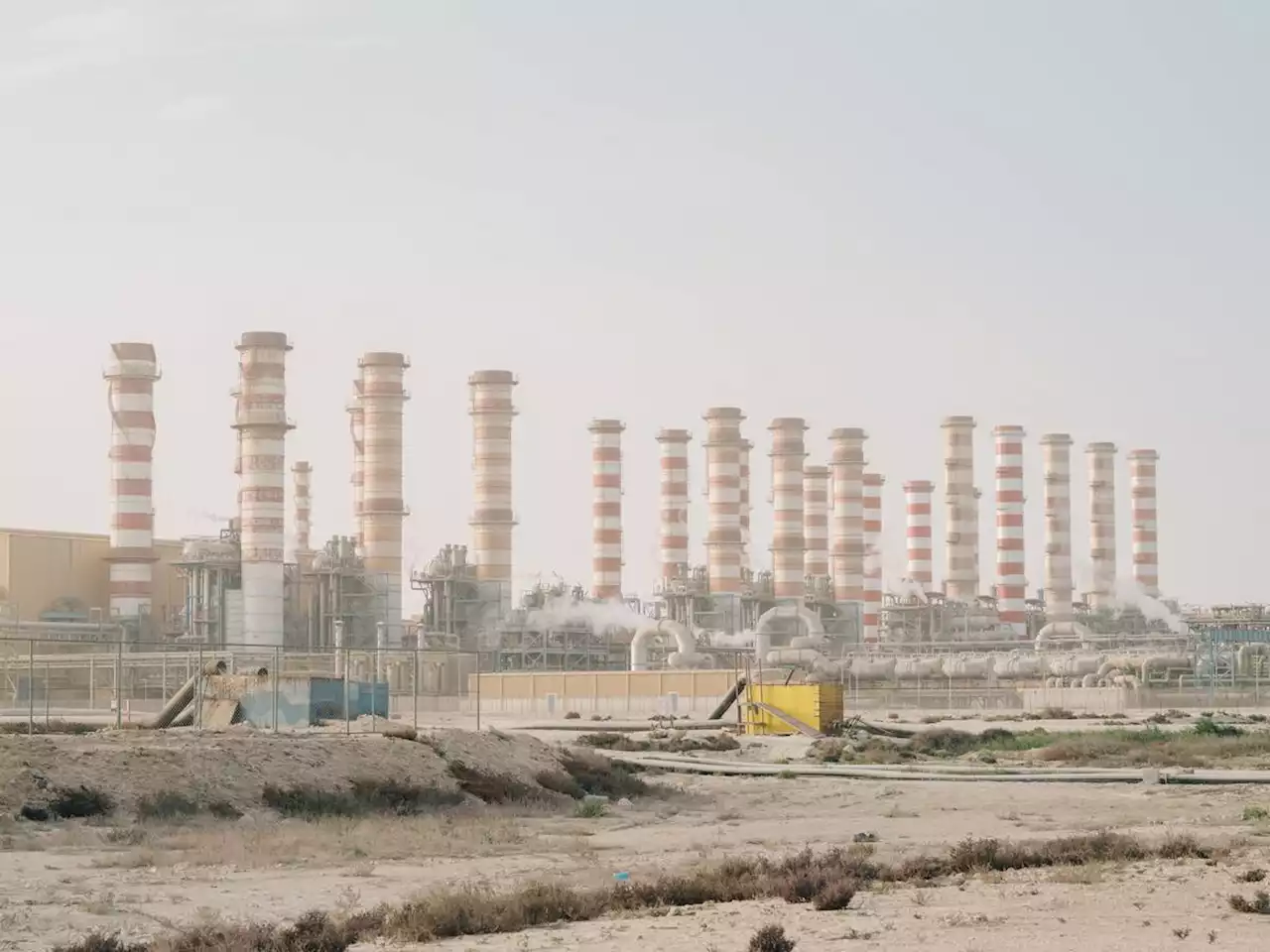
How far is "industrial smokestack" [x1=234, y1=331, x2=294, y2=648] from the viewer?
70.6 m

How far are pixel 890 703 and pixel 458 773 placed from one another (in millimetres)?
41317

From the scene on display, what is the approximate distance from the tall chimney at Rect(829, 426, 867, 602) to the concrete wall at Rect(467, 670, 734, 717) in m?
33.8

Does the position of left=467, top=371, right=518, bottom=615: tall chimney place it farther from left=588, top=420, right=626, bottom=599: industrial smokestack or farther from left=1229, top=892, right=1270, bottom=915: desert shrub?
left=1229, top=892, right=1270, bottom=915: desert shrub

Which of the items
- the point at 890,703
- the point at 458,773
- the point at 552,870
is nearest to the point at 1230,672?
the point at 890,703

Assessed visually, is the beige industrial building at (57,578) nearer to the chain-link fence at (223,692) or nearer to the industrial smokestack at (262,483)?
the industrial smokestack at (262,483)

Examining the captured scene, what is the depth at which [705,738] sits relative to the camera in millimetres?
41375

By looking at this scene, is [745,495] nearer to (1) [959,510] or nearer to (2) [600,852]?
(1) [959,510]

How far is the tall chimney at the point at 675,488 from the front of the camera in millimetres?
93938

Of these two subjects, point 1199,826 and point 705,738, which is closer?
point 1199,826

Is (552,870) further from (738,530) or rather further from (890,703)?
(738,530)

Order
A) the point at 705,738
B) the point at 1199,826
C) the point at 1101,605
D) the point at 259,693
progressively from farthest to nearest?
1. the point at 1101,605
2. the point at 705,738
3. the point at 259,693
4. the point at 1199,826

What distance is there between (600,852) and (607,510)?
70.5m

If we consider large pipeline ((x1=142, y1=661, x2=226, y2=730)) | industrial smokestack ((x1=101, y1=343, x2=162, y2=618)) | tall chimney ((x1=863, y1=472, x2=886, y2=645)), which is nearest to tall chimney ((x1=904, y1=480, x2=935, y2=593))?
tall chimney ((x1=863, y1=472, x2=886, y2=645))

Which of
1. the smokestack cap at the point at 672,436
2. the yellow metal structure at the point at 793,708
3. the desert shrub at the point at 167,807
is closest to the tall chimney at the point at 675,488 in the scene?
the smokestack cap at the point at 672,436
